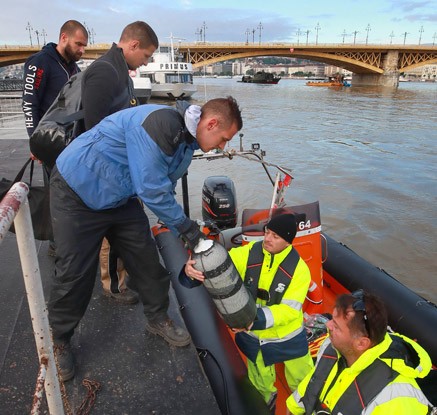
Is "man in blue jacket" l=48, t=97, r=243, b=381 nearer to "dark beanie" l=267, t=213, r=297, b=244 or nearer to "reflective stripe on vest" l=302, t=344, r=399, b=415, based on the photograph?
A: "dark beanie" l=267, t=213, r=297, b=244

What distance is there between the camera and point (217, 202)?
427cm

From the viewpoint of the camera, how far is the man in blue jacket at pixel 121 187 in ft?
5.74

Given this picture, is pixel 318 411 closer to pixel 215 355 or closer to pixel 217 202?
pixel 215 355

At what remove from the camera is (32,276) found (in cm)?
121

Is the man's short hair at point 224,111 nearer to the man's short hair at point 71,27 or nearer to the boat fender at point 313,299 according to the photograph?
the man's short hair at point 71,27

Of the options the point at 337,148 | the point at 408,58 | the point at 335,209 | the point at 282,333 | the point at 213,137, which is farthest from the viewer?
the point at 408,58

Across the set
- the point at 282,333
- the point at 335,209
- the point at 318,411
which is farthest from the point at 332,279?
the point at 335,209

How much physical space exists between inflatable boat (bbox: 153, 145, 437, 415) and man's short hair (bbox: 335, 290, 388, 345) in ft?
2.52

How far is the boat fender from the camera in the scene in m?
3.31

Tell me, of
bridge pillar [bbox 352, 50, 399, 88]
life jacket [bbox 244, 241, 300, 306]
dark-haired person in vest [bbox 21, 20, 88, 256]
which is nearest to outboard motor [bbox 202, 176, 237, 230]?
life jacket [bbox 244, 241, 300, 306]

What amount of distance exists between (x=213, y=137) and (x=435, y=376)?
1797 mm

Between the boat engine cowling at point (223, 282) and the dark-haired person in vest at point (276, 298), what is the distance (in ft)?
1.77

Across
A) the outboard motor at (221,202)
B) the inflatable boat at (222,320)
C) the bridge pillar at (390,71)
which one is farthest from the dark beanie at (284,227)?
the bridge pillar at (390,71)

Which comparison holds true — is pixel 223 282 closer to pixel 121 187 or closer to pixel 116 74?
pixel 121 187
